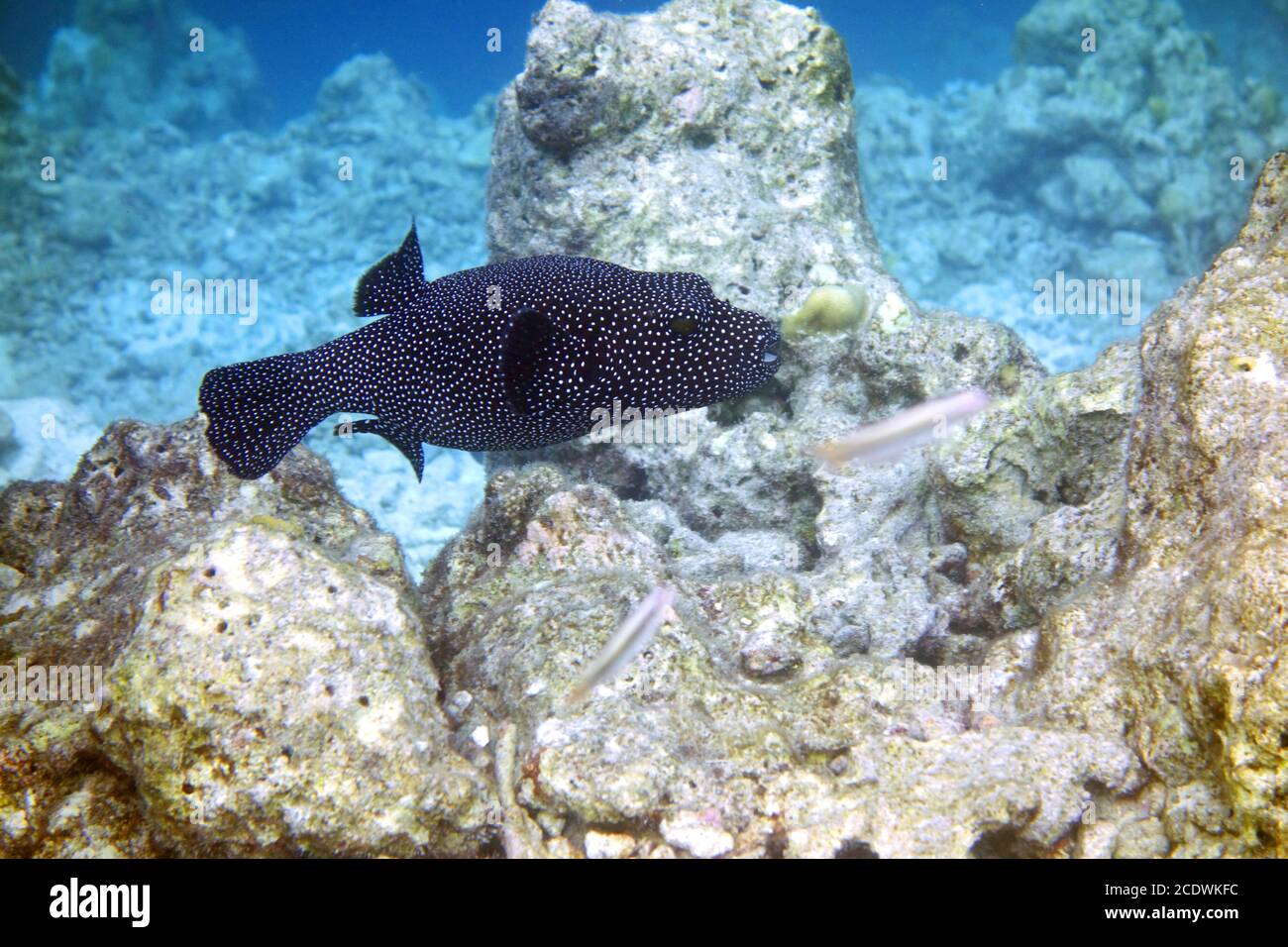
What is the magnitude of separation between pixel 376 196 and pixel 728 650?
25.8 meters

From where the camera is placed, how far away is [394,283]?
15.8 ft

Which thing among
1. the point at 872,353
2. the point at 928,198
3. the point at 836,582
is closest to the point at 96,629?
the point at 836,582

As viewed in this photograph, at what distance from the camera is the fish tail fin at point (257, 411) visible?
4535mm

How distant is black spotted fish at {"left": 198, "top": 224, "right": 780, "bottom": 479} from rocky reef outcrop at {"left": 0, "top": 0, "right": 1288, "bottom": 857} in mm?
691

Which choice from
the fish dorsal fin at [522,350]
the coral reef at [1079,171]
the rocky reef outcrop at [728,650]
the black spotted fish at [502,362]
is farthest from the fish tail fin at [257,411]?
the coral reef at [1079,171]

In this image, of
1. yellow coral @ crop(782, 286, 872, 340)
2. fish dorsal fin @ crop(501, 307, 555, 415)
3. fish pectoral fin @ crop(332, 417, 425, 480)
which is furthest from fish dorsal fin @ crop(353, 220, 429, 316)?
yellow coral @ crop(782, 286, 872, 340)

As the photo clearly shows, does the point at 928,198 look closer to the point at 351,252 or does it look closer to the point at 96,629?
the point at 351,252

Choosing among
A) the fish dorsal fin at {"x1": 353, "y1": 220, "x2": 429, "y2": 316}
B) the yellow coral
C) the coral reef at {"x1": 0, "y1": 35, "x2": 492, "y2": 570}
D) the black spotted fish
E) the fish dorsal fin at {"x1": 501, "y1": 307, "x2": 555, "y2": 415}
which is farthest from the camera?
the coral reef at {"x1": 0, "y1": 35, "x2": 492, "y2": 570}

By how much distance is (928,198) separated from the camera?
25.5 m

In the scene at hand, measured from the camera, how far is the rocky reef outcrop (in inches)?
117

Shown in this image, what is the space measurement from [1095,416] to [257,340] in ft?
62.5

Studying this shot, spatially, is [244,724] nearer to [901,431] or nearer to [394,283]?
[394,283]

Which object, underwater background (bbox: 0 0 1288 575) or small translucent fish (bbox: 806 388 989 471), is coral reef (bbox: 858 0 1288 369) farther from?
small translucent fish (bbox: 806 388 989 471)

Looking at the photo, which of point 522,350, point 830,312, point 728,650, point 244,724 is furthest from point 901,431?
point 830,312
